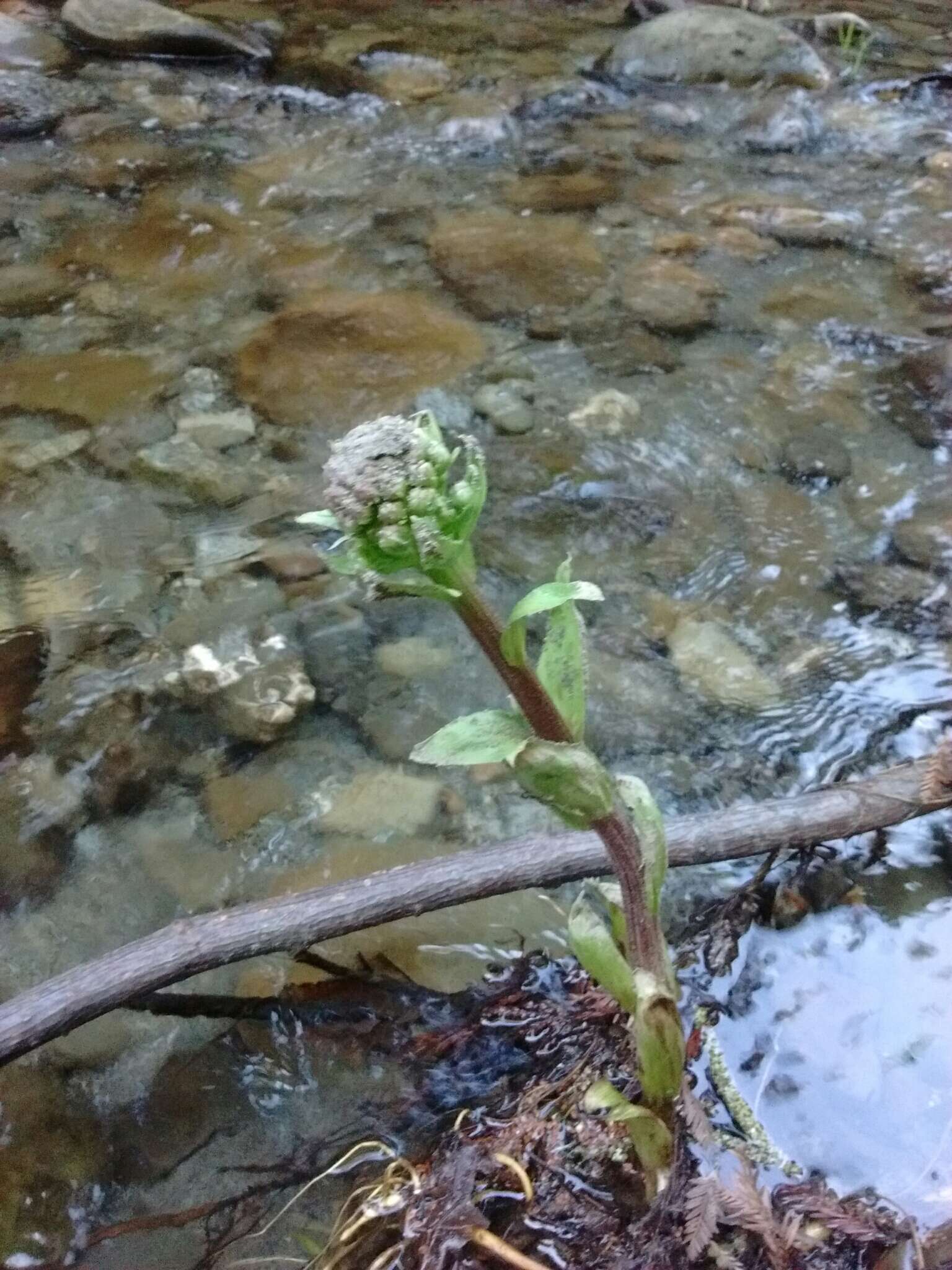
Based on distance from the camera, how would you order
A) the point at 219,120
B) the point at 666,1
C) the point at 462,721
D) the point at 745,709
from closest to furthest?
the point at 462,721
the point at 745,709
the point at 219,120
the point at 666,1

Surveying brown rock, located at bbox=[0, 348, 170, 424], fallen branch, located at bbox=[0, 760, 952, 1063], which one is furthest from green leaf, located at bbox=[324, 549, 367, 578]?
brown rock, located at bbox=[0, 348, 170, 424]

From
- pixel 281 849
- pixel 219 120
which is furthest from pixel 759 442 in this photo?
pixel 219 120

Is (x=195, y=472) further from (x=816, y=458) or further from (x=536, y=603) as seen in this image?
(x=536, y=603)

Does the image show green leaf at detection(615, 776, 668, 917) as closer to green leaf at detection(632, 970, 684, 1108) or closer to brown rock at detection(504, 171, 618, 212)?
green leaf at detection(632, 970, 684, 1108)

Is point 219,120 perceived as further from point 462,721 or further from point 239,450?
point 462,721

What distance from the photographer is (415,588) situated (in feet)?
2.88

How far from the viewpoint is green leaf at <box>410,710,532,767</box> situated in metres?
0.97

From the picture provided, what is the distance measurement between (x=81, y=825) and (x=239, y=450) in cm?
144

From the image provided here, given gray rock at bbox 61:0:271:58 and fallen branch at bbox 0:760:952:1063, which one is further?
gray rock at bbox 61:0:271:58

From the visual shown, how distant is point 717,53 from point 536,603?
6.11 m

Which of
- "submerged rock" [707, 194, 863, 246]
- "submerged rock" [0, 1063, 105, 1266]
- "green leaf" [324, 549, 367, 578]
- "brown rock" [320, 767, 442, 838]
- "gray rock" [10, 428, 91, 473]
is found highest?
"green leaf" [324, 549, 367, 578]

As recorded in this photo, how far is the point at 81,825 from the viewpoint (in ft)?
7.39

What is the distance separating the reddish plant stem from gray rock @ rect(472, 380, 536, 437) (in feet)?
7.60

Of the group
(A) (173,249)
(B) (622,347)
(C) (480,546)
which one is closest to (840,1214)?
(C) (480,546)
